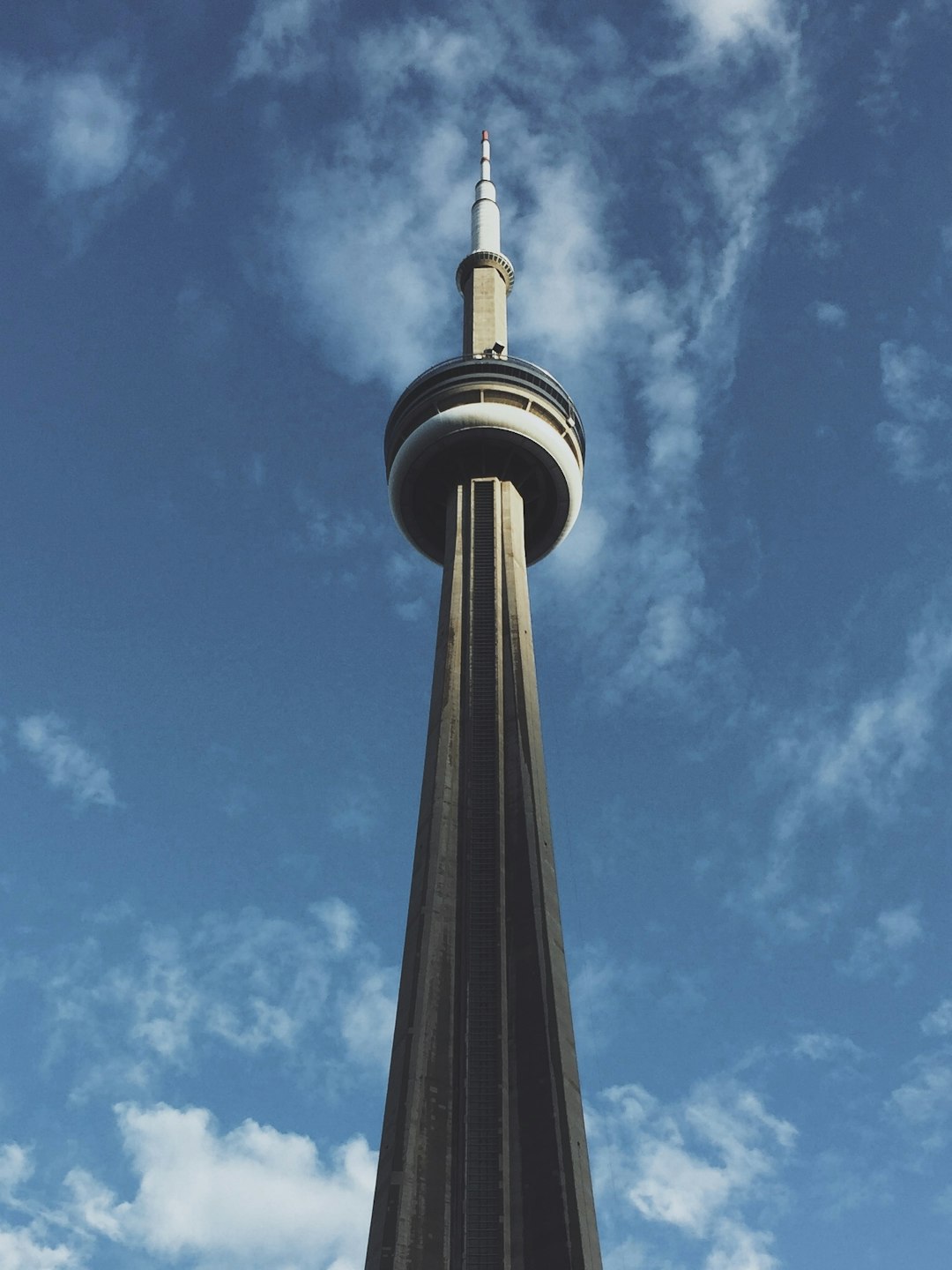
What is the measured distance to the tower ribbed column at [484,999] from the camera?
40031 mm

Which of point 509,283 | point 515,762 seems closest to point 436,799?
point 515,762

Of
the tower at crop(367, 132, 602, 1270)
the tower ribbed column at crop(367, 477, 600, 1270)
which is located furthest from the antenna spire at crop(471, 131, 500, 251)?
the tower ribbed column at crop(367, 477, 600, 1270)

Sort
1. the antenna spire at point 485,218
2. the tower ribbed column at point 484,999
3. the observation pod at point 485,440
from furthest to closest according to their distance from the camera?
the antenna spire at point 485,218 < the observation pod at point 485,440 < the tower ribbed column at point 484,999

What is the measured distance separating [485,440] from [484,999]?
26.8m

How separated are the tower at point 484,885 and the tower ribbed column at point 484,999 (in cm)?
7

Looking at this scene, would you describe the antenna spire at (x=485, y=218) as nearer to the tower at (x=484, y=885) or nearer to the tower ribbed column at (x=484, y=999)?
the tower at (x=484, y=885)

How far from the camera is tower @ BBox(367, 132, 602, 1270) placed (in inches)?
1591

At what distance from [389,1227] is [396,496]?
35.9 meters

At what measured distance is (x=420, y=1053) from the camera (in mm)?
43438

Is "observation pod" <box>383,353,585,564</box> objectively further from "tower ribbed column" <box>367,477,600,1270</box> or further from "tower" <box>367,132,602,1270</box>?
"tower ribbed column" <box>367,477,600,1270</box>

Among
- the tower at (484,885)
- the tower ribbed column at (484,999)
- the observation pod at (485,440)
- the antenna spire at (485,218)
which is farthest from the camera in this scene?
the antenna spire at (485,218)

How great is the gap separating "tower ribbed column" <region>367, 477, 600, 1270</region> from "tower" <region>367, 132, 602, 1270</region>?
0.07 metres

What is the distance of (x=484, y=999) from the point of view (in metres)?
46.3

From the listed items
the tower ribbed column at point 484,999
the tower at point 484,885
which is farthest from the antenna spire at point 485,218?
the tower ribbed column at point 484,999
